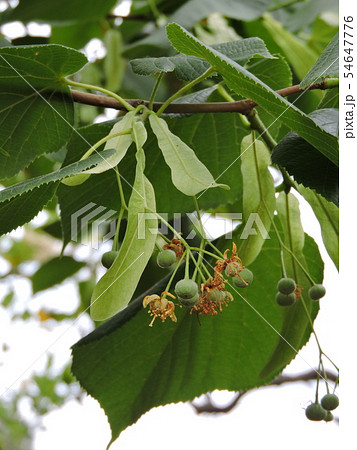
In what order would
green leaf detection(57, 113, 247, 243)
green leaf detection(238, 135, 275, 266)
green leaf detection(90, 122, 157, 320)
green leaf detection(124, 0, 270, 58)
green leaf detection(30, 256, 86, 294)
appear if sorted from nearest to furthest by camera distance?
green leaf detection(90, 122, 157, 320) < green leaf detection(238, 135, 275, 266) < green leaf detection(57, 113, 247, 243) < green leaf detection(124, 0, 270, 58) < green leaf detection(30, 256, 86, 294)

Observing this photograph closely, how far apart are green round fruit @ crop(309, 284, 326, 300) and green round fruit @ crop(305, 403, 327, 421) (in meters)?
0.12

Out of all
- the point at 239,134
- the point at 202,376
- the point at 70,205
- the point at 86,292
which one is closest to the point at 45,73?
the point at 70,205

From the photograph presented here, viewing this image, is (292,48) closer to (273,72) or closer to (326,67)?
(273,72)

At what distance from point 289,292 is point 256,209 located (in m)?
0.10

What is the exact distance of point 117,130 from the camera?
62 centimetres

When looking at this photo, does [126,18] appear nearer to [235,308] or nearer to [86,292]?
[86,292]

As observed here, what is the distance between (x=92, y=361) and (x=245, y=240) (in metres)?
0.33

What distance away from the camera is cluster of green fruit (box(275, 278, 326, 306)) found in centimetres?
67

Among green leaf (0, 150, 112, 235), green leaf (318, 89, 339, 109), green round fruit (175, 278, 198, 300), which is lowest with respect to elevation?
green round fruit (175, 278, 198, 300)

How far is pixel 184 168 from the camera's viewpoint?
0.56 metres

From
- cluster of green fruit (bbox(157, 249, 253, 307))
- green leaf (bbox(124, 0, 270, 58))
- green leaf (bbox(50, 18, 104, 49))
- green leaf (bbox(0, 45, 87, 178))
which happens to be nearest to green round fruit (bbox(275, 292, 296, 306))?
cluster of green fruit (bbox(157, 249, 253, 307))

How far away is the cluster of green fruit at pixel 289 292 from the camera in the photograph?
26.3 inches

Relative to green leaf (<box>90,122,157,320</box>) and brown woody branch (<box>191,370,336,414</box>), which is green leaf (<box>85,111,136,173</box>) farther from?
brown woody branch (<box>191,370,336,414</box>)

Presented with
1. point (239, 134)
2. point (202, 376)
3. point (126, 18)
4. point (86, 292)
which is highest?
point (126, 18)
